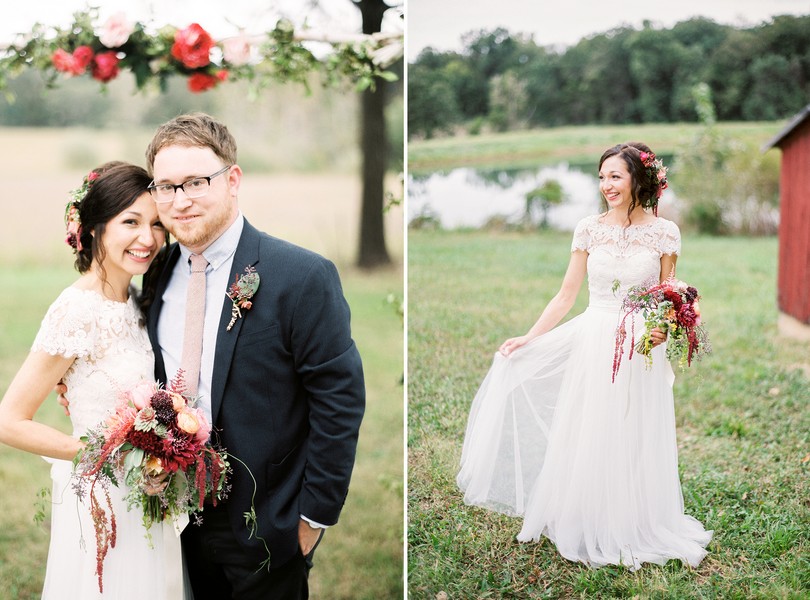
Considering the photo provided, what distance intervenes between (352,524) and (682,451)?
79.4 inches

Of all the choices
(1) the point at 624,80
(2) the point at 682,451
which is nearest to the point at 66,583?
(2) the point at 682,451

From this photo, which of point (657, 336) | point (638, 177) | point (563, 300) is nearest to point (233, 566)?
point (563, 300)

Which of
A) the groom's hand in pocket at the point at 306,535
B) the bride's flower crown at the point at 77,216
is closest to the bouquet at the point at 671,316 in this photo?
the groom's hand in pocket at the point at 306,535

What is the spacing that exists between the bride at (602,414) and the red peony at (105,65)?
2355 millimetres

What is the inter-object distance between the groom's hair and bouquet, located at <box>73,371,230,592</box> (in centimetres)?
78

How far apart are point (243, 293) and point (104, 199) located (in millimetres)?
636

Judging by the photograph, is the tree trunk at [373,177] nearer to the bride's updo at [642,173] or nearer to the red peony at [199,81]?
the red peony at [199,81]

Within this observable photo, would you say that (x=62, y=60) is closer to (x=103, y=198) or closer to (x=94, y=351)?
(x=103, y=198)

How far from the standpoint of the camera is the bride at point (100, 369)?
2.57 meters

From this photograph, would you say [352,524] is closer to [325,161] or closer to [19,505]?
[19,505]

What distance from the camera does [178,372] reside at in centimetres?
248

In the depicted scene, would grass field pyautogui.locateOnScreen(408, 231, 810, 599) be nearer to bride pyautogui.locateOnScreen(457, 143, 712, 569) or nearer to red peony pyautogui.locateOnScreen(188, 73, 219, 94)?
bride pyautogui.locateOnScreen(457, 143, 712, 569)

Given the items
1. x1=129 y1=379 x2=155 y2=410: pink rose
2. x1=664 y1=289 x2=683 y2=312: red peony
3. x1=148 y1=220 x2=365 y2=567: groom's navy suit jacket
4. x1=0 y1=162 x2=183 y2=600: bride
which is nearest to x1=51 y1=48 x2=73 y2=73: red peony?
x1=0 y1=162 x2=183 y2=600: bride

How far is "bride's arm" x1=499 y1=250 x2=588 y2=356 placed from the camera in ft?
10.2
